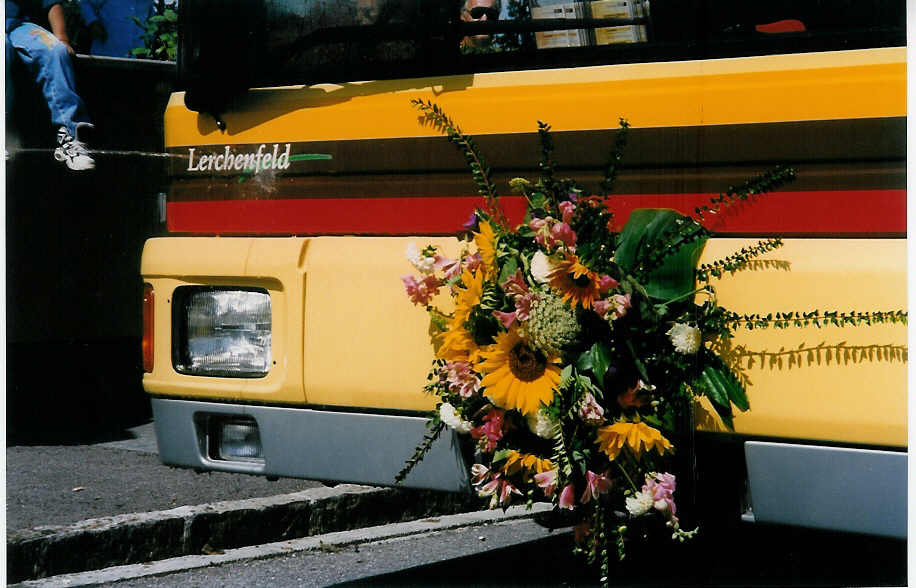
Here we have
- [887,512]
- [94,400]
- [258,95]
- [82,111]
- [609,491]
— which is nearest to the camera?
[887,512]

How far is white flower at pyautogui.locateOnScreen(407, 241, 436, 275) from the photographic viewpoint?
133 inches

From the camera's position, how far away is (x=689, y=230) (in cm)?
318

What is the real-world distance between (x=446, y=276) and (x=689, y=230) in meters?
0.64

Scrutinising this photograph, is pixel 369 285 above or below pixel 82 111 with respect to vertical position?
below

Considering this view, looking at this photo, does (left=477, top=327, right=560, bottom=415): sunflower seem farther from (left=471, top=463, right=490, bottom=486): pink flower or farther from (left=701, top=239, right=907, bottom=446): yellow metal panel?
(left=701, top=239, right=907, bottom=446): yellow metal panel

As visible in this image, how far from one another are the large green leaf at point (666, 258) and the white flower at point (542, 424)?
41 cm

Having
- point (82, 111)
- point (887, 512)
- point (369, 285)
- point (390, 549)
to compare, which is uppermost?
point (82, 111)

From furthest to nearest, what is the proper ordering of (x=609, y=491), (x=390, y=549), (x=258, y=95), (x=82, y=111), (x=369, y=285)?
1. (x=82, y=111)
2. (x=390, y=549)
3. (x=258, y=95)
4. (x=369, y=285)
5. (x=609, y=491)

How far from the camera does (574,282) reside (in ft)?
10.4

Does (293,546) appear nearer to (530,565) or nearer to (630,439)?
(530,565)

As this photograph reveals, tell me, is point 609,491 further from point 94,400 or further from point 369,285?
point 94,400

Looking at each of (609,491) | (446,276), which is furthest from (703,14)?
(609,491)

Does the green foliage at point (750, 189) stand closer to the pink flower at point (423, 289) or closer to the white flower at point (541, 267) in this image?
the white flower at point (541, 267)

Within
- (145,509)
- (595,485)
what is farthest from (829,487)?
(145,509)
